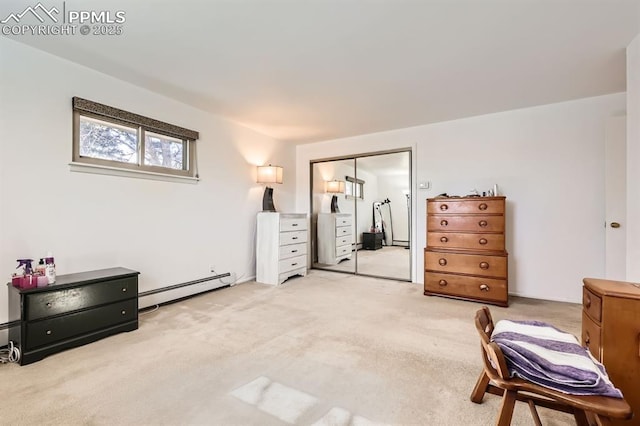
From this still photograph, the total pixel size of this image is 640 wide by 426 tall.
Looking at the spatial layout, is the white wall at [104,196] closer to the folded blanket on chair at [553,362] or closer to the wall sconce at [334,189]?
the wall sconce at [334,189]

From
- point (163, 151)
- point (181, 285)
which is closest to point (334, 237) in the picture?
point (181, 285)

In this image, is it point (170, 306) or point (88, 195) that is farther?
point (170, 306)

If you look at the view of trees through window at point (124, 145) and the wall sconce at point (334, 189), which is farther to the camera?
the wall sconce at point (334, 189)

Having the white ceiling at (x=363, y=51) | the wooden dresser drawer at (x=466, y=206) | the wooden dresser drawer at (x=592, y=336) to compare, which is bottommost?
the wooden dresser drawer at (x=592, y=336)

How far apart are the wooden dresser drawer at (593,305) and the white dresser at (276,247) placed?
3364 mm

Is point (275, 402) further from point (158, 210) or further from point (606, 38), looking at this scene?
point (606, 38)

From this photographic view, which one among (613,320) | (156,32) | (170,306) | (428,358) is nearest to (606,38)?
(613,320)

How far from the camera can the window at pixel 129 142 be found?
263cm

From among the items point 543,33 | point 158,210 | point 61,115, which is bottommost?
point 158,210

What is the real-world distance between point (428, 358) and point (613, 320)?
107 centimetres

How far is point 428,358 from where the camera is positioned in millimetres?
2029

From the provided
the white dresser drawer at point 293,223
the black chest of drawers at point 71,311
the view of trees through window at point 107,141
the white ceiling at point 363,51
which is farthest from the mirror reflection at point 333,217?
the black chest of drawers at point 71,311

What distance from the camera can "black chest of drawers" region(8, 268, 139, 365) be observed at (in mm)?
1961

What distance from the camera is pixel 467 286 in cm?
337
